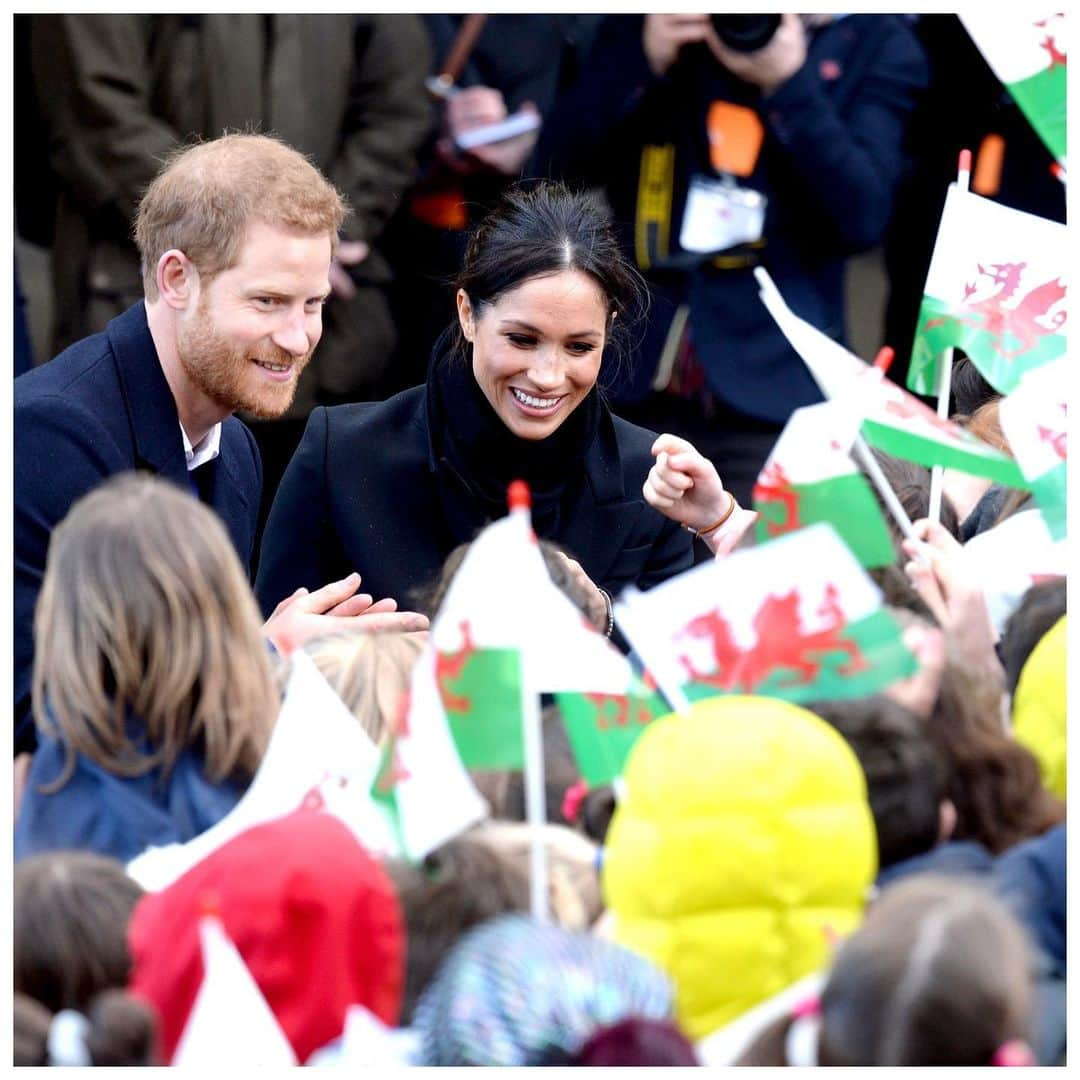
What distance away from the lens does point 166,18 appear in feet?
18.3

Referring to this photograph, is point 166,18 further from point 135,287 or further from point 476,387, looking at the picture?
point 476,387

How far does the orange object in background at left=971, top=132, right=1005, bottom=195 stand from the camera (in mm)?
5871

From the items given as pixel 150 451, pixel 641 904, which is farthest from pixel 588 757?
pixel 150 451

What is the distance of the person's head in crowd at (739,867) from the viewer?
2529 mm

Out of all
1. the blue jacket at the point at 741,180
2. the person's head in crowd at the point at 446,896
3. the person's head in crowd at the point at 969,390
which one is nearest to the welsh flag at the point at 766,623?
the person's head in crowd at the point at 446,896

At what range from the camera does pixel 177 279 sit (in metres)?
4.12

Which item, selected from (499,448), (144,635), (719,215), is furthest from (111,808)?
(719,215)

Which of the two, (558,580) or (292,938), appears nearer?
(292,938)

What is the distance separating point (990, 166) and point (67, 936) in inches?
164

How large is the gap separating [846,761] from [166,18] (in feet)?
12.1

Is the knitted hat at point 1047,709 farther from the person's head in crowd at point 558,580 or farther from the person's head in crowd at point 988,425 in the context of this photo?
the person's head in crowd at point 988,425

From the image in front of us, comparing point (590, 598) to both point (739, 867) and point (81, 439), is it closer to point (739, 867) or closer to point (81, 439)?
point (81, 439)

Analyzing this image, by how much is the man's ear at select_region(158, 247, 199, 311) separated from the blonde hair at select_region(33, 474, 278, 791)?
3.79ft

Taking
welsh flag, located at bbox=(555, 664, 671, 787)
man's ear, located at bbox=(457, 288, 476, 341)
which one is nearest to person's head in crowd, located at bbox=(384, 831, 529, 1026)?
welsh flag, located at bbox=(555, 664, 671, 787)
